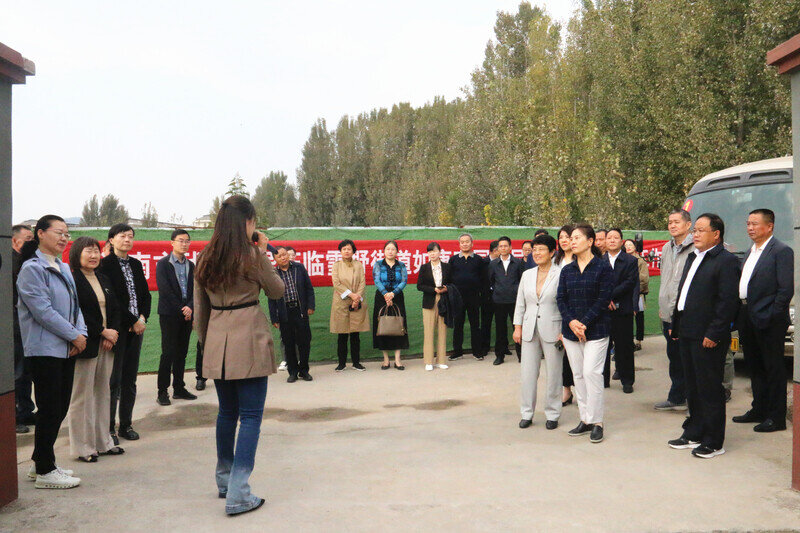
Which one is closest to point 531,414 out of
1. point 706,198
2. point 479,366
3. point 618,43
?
point 479,366

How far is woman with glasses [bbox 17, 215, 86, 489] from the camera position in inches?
193

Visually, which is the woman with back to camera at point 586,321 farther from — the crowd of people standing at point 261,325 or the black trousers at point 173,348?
the black trousers at point 173,348

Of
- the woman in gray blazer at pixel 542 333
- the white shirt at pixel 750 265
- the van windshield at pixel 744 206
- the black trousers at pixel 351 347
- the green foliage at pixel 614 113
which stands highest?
the green foliage at pixel 614 113

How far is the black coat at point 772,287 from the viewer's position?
249 inches

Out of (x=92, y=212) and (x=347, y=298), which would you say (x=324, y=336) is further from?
(x=92, y=212)

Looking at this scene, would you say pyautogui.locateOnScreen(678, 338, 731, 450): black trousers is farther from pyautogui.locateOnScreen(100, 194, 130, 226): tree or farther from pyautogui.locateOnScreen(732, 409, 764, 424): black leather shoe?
pyautogui.locateOnScreen(100, 194, 130, 226): tree

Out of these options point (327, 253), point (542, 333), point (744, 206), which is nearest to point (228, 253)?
point (542, 333)

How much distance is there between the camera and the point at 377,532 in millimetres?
4020

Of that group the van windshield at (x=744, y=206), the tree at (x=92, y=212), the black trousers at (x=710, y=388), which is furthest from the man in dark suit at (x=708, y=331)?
the tree at (x=92, y=212)

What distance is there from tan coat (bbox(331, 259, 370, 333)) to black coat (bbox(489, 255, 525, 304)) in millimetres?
2175

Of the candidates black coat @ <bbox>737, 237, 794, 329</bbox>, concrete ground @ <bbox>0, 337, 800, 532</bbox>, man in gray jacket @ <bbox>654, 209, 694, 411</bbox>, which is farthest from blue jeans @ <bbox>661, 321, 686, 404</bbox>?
black coat @ <bbox>737, 237, 794, 329</bbox>

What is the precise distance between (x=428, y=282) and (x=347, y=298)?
127cm

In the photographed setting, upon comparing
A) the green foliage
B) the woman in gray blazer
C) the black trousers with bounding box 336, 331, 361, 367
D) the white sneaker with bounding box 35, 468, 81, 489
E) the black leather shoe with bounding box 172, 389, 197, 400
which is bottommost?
the black leather shoe with bounding box 172, 389, 197, 400

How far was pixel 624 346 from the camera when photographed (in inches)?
330
